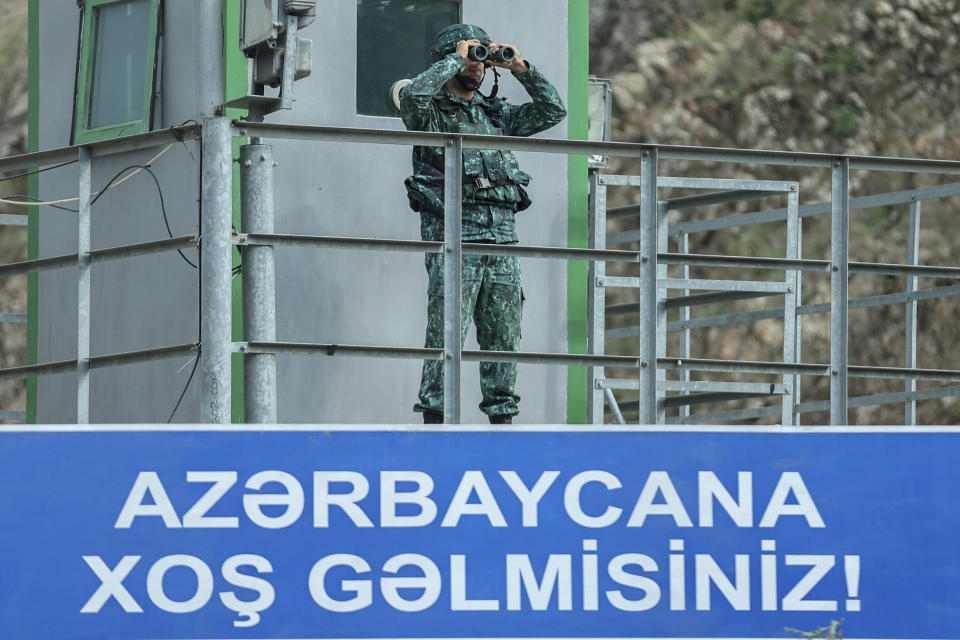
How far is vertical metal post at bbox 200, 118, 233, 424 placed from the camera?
7121 mm

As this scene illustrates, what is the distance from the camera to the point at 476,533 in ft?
22.4

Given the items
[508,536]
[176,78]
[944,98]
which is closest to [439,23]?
[176,78]

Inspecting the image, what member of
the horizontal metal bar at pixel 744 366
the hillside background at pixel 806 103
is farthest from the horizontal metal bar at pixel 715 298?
the hillside background at pixel 806 103

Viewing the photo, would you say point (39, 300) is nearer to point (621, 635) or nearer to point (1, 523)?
point (1, 523)

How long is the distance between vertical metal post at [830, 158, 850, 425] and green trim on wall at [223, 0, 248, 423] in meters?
2.94

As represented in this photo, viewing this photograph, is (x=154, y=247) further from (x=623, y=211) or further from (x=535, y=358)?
(x=623, y=211)

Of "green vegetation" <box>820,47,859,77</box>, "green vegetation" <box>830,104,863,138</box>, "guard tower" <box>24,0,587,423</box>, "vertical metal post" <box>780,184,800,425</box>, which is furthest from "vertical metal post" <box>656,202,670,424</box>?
"green vegetation" <box>820,47,859,77</box>

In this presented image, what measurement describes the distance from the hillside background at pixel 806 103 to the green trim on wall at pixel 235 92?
1597 centimetres

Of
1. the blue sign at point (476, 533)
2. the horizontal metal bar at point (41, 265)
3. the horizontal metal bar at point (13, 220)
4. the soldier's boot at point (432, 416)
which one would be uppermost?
the horizontal metal bar at point (13, 220)

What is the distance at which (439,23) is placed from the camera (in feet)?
30.5

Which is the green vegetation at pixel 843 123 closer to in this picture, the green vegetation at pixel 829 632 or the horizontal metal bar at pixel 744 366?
the horizontal metal bar at pixel 744 366

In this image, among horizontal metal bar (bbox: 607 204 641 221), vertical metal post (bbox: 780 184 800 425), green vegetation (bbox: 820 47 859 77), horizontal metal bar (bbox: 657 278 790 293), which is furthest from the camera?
green vegetation (bbox: 820 47 859 77)

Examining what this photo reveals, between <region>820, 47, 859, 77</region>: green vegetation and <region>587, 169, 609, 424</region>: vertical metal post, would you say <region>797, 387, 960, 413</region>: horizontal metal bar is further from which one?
<region>820, 47, 859, 77</region>: green vegetation

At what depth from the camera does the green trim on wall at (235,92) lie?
8.52m
